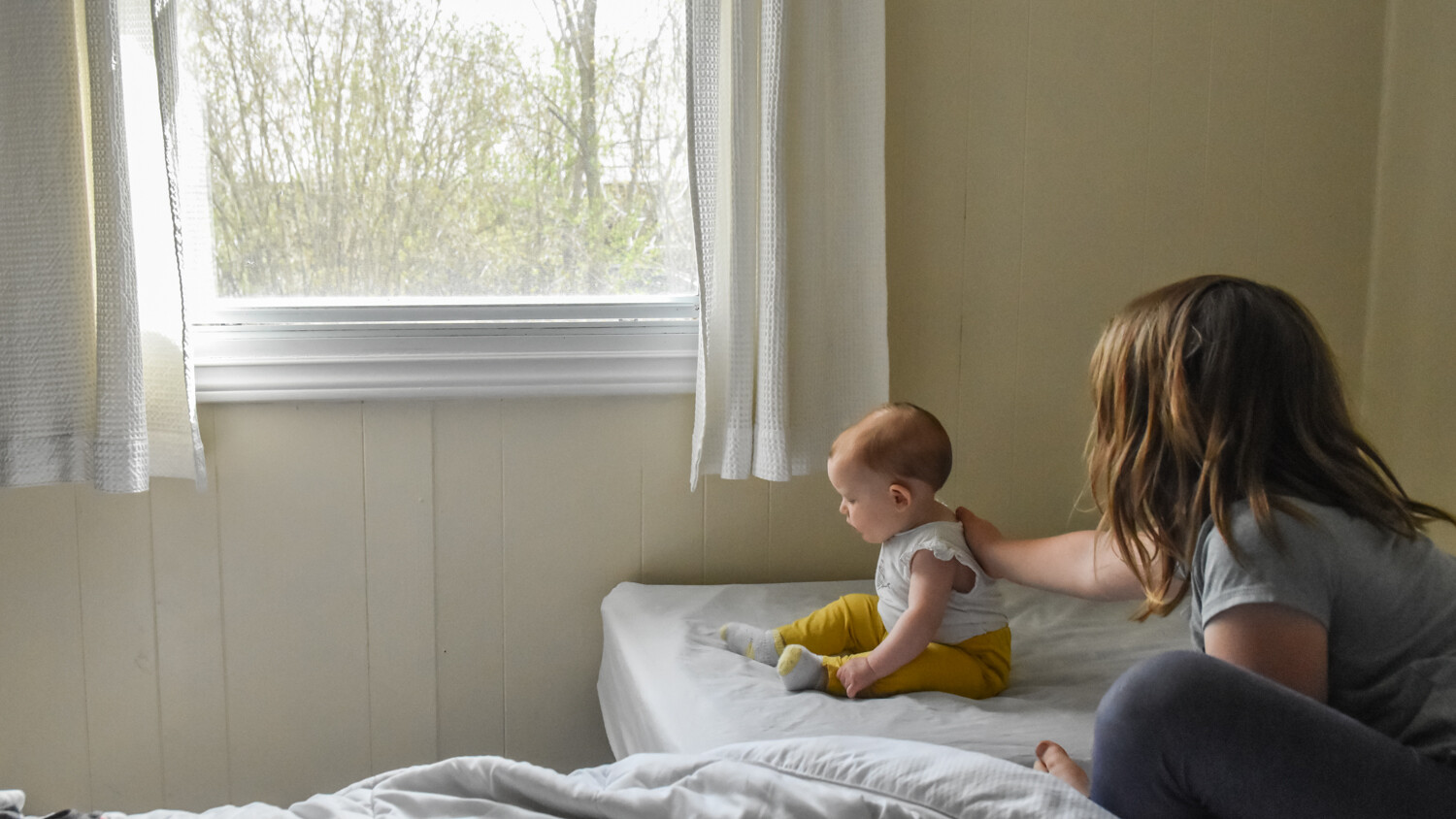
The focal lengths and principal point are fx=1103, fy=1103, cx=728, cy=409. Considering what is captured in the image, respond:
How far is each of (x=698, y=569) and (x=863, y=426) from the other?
52cm

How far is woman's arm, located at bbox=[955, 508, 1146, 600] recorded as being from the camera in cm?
135

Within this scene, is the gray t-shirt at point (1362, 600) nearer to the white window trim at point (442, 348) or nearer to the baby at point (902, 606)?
the baby at point (902, 606)

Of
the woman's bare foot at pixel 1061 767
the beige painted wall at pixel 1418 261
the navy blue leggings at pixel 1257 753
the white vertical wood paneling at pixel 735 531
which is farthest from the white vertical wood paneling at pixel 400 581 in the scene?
the beige painted wall at pixel 1418 261

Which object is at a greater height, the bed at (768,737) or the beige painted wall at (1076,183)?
the beige painted wall at (1076,183)

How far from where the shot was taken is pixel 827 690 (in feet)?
4.35

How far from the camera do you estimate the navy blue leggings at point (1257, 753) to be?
34.2 inches

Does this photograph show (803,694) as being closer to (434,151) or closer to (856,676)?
(856,676)

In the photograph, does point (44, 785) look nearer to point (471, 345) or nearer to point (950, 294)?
point (471, 345)

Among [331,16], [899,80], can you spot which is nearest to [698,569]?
[899,80]

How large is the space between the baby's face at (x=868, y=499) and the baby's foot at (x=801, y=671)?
17 cm

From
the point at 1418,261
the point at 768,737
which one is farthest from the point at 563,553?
the point at 1418,261

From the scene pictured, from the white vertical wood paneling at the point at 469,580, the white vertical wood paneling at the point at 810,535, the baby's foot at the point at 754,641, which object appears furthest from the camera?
the white vertical wood paneling at the point at 810,535

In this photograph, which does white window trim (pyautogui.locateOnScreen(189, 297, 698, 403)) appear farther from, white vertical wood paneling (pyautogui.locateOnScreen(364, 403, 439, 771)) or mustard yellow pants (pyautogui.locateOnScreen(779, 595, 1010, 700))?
mustard yellow pants (pyautogui.locateOnScreen(779, 595, 1010, 700))

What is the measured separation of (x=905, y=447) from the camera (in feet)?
4.53
